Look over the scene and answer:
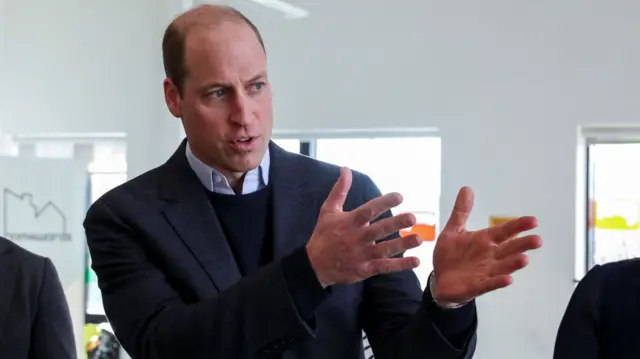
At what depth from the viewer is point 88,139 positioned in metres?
4.13

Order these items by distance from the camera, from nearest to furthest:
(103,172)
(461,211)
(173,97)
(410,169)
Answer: (461,211) → (173,97) → (410,169) → (103,172)

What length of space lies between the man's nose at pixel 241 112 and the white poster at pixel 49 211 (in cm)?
304

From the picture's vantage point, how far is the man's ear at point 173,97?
1292 millimetres

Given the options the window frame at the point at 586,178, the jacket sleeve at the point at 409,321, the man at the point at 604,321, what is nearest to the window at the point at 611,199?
the window frame at the point at 586,178

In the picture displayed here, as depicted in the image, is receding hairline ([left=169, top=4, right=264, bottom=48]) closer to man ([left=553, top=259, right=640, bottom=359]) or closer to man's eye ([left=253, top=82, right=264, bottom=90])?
man's eye ([left=253, top=82, right=264, bottom=90])

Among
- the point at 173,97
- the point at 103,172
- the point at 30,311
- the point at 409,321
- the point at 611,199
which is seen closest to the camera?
the point at 409,321

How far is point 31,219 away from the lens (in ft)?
13.3

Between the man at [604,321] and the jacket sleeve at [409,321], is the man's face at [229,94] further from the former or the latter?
the man at [604,321]

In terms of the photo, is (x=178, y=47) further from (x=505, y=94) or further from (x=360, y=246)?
(x=505, y=94)

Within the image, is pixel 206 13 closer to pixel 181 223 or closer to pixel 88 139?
pixel 181 223

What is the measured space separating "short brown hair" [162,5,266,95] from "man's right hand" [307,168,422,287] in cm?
40

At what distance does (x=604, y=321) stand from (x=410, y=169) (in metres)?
2.15

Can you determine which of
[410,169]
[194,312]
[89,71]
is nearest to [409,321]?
[194,312]

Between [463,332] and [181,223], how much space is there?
45 cm
